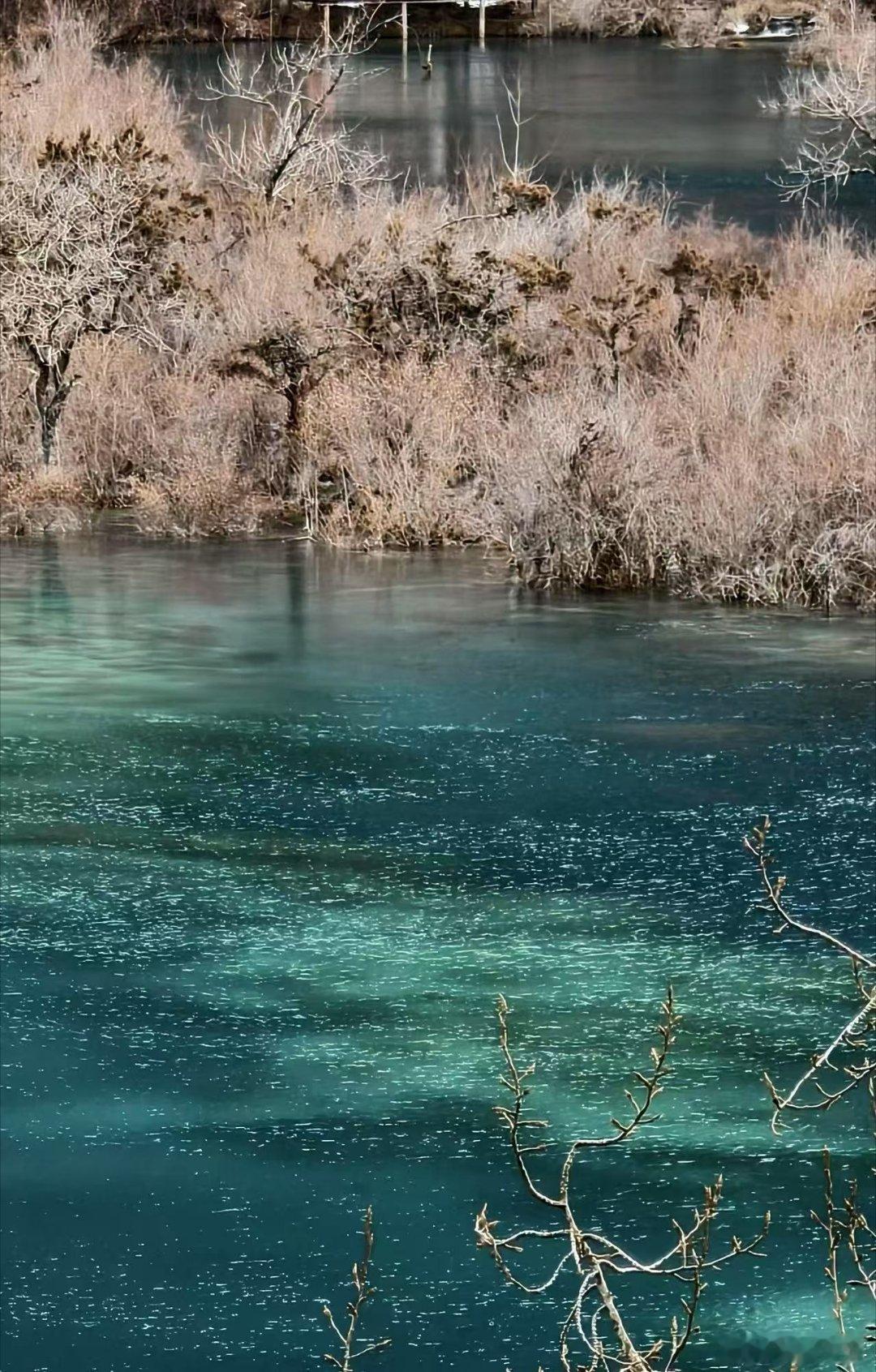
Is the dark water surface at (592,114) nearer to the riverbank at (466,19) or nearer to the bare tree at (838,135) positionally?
the bare tree at (838,135)

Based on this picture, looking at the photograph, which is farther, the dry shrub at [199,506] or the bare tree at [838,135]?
the bare tree at [838,135]

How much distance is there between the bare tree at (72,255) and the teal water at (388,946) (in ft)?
14.2

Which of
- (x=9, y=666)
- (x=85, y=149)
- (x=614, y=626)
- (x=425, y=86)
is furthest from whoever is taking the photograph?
(x=425, y=86)

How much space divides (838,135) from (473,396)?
28.0 metres

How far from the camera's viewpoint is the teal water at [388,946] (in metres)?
5.43

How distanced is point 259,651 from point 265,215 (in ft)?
38.1

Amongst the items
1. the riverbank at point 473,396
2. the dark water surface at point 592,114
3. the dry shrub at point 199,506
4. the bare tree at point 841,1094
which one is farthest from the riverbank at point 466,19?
the bare tree at point 841,1094

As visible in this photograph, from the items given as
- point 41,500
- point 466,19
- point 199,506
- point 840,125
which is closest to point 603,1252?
point 199,506

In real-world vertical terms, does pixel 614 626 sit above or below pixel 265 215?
below

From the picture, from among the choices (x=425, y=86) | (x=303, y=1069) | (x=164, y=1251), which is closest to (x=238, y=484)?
(x=303, y=1069)

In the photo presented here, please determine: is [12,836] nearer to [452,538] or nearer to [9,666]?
[9,666]

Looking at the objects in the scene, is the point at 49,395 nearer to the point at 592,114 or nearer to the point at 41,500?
the point at 41,500

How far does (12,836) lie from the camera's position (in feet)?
29.2

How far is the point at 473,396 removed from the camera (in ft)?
54.0
